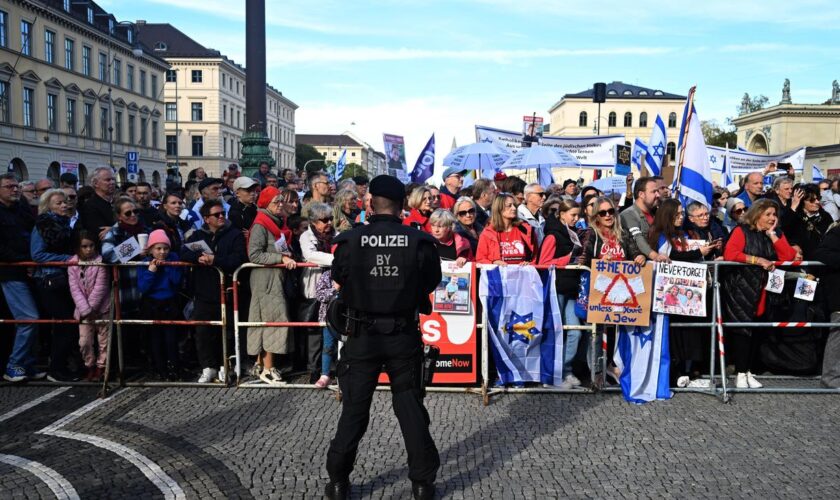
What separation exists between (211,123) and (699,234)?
93.7 m

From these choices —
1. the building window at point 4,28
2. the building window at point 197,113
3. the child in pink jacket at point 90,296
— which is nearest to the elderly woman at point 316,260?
the child in pink jacket at point 90,296

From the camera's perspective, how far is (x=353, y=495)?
479 centimetres

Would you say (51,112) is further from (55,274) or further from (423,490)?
(423,490)

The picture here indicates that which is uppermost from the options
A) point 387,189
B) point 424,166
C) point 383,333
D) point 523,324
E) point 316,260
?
point 424,166

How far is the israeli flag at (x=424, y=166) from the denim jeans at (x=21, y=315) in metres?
8.55

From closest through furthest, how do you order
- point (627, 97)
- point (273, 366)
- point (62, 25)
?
point (273, 366), point (62, 25), point (627, 97)

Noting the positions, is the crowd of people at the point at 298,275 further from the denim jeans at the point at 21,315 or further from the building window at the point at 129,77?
the building window at the point at 129,77

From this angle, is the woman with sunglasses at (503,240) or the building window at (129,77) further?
the building window at (129,77)

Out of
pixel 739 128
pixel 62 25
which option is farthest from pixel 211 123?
pixel 739 128

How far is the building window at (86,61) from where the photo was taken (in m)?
58.4

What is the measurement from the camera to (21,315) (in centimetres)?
761

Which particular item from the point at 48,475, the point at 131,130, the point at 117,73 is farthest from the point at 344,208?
the point at 131,130

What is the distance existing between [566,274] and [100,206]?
5221 mm

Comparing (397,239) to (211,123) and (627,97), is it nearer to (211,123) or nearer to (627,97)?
(211,123)
